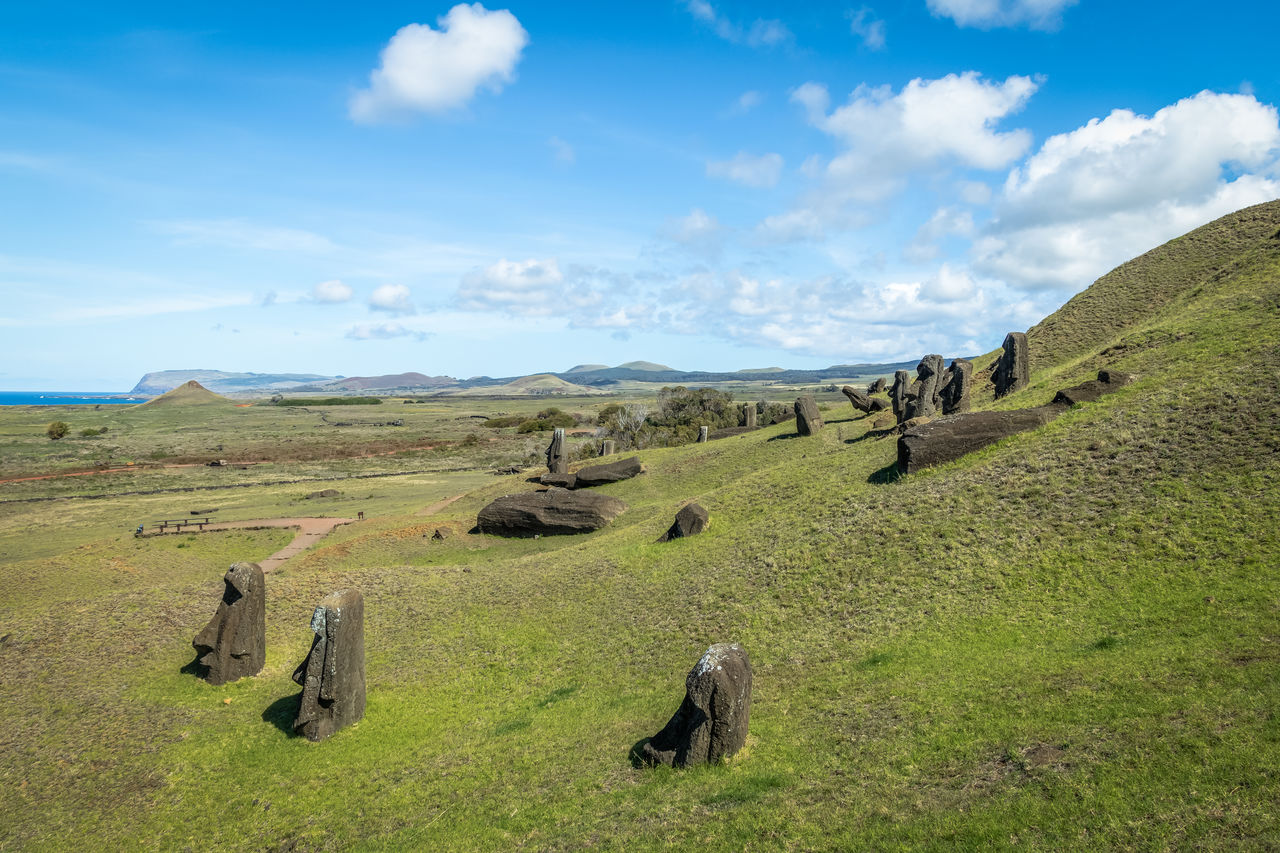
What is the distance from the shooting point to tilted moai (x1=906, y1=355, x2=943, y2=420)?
35.6 metres

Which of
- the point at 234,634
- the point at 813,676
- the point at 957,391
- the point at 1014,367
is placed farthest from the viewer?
the point at 1014,367

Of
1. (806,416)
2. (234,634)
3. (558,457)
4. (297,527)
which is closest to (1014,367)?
(806,416)

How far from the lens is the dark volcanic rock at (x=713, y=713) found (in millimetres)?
12047

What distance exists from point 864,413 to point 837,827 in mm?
42002

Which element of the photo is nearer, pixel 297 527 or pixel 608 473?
pixel 297 527

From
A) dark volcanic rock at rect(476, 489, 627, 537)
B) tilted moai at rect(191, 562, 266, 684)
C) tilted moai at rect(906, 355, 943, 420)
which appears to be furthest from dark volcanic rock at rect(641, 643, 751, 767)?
tilted moai at rect(906, 355, 943, 420)

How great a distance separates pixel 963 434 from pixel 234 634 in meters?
24.6

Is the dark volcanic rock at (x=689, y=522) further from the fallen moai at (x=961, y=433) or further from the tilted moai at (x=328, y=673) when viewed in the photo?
the tilted moai at (x=328, y=673)

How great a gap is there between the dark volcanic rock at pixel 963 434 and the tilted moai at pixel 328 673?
1968 centimetres

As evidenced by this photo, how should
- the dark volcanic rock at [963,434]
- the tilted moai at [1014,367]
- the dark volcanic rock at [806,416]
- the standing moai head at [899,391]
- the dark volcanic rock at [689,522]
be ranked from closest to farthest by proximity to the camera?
the dark volcanic rock at [963,434]
the dark volcanic rock at [689,522]
the tilted moai at [1014,367]
the standing moai head at [899,391]
the dark volcanic rock at [806,416]

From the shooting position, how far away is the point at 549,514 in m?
36.2

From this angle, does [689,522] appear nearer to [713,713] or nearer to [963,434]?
[963,434]

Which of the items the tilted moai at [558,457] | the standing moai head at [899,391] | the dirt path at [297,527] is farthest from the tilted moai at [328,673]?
the standing moai head at [899,391]

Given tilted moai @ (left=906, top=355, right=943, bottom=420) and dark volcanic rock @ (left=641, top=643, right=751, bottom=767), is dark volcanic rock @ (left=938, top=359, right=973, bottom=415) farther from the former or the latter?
dark volcanic rock @ (left=641, top=643, right=751, bottom=767)
